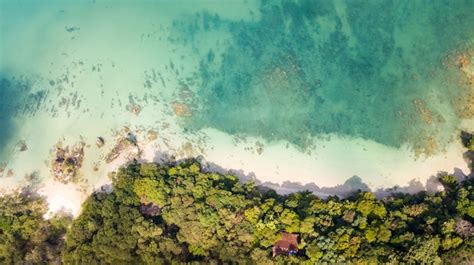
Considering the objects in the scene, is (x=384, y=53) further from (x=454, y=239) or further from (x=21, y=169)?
(x=21, y=169)

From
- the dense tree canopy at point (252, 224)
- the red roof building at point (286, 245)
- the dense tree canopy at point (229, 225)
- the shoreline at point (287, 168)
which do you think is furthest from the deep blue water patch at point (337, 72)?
the red roof building at point (286, 245)

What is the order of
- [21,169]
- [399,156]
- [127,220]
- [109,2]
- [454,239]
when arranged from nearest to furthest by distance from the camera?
1. [454,239]
2. [127,220]
3. [399,156]
4. [21,169]
5. [109,2]

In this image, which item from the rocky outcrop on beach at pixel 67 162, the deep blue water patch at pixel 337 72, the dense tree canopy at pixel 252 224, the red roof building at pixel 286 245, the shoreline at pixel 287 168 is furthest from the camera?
the rocky outcrop on beach at pixel 67 162

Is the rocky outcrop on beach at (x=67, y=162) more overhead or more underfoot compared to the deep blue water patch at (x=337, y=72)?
more underfoot

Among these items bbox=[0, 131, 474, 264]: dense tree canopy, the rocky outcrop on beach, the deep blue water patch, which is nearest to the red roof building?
bbox=[0, 131, 474, 264]: dense tree canopy

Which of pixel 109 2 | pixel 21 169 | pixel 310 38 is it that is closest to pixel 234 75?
pixel 310 38

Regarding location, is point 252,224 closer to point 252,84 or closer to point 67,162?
point 252,84

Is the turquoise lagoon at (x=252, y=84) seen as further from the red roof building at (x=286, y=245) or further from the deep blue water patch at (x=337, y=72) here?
the red roof building at (x=286, y=245)
